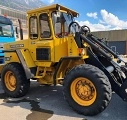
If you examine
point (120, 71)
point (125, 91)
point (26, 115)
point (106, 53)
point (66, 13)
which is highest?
point (66, 13)

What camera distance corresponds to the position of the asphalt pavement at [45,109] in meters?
5.29

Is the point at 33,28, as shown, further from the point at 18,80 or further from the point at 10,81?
the point at 10,81

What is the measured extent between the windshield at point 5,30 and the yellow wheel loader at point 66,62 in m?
2.86

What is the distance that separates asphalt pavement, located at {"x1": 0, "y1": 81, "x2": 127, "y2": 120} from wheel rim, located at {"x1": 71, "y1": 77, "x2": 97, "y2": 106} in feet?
1.16

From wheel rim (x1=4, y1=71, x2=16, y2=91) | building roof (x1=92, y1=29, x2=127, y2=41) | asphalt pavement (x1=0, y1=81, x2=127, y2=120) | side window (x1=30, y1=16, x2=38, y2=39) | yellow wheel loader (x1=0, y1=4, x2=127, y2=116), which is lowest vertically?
asphalt pavement (x1=0, y1=81, x2=127, y2=120)

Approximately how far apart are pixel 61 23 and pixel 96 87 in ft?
7.89

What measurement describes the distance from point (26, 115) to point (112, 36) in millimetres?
34566

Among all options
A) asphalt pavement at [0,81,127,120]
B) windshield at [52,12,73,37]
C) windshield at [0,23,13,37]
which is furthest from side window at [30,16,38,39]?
windshield at [0,23,13,37]

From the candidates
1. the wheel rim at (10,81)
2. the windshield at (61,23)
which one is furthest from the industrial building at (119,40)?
the wheel rim at (10,81)

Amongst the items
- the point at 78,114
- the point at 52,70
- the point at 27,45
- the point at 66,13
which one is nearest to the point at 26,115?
the point at 78,114

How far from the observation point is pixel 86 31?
6.30 meters

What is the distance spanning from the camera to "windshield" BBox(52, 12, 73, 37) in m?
6.41

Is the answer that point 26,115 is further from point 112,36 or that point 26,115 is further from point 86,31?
point 112,36

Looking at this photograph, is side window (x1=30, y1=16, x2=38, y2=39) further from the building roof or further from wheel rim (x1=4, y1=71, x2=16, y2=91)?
the building roof
